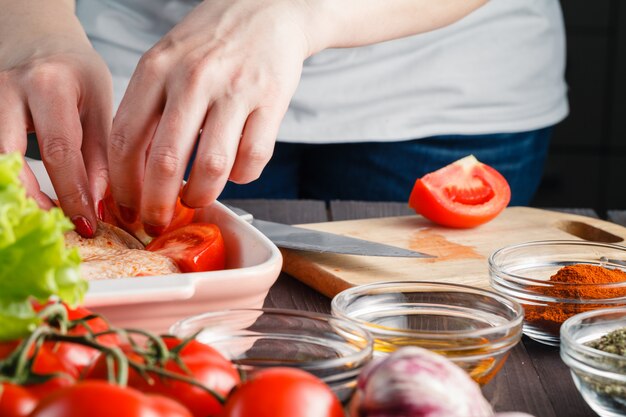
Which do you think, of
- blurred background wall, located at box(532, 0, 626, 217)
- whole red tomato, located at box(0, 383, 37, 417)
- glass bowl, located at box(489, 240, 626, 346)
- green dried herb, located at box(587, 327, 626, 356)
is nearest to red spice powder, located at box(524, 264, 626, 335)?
glass bowl, located at box(489, 240, 626, 346)

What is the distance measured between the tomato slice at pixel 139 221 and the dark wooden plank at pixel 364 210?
461 millimetres

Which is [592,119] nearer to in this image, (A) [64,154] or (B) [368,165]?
(B) [368,165]

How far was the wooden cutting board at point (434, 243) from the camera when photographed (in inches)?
46.8

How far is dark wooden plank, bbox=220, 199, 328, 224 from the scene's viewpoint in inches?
60.8

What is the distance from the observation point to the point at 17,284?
527mm

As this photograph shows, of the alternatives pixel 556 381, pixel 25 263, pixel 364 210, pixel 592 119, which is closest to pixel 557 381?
pixel 556 381

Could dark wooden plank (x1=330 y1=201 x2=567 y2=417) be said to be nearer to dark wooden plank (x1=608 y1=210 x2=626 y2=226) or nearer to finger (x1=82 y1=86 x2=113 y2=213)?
finger (x1=82 y1=86 x2=113 y2=213)

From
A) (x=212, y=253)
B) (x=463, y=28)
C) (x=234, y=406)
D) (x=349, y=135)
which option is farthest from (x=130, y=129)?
(x=463, y=28)

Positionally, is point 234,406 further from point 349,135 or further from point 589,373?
point 349,135

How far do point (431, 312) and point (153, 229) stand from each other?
37 cm

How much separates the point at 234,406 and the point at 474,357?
31 centimetres

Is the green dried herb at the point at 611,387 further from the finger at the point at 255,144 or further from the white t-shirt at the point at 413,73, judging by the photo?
the white t-shirt at the point at 413,73

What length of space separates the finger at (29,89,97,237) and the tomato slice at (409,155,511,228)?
59 cm

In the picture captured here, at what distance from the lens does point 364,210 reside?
1.62 metres
